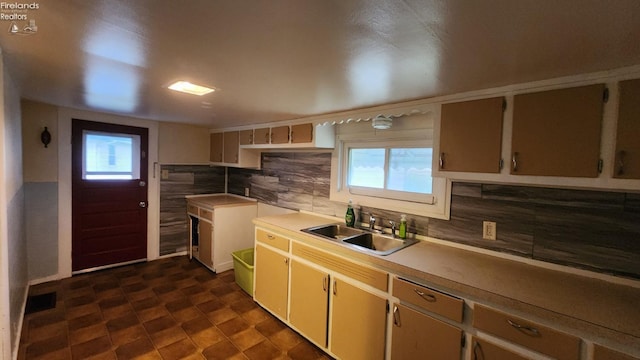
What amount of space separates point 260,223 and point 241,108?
3.62 feet

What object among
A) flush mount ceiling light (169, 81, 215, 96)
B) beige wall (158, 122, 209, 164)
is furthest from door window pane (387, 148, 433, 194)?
beige wall (158, 122, 209, 164)

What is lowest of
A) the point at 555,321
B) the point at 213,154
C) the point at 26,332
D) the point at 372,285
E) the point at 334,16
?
the point at 26,332

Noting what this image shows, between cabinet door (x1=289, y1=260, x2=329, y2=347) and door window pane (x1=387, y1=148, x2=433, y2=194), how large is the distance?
3.33 ft

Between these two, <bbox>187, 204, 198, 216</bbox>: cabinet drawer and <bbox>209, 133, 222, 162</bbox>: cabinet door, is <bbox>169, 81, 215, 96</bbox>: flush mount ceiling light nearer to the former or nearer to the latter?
Answer: <bbox>209, 133, 222, 162</bbox>: cabinet door

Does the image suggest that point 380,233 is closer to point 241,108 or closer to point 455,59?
point 455,59

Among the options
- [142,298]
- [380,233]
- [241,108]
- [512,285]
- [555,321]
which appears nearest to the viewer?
[555,321]

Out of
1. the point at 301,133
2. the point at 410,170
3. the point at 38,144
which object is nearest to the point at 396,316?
the point at 410,170

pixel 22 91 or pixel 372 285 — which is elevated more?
pixel 22 91

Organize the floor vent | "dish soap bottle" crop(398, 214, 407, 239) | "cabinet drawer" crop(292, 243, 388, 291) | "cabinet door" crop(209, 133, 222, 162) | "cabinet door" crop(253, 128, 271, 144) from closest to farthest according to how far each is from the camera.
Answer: "cabinet drawer" crop(292, 243, 388, 291) < "dish soap bottle" crop(398, 214, 407, 239) < the floor vent < "cabinet door" crop(253, 128, 271, 144) < "cabinet door" crop(209, 133, 222, 162)

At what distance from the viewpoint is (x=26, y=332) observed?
7.34 ft

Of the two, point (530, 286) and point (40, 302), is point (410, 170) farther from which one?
point (40, 302)

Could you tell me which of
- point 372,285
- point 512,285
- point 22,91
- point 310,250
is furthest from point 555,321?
point 22,91

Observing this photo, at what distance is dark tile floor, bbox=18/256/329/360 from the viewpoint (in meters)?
2.11

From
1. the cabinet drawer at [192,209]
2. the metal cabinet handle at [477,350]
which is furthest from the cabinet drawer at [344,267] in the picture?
the cabinet drawer at [192,209]
